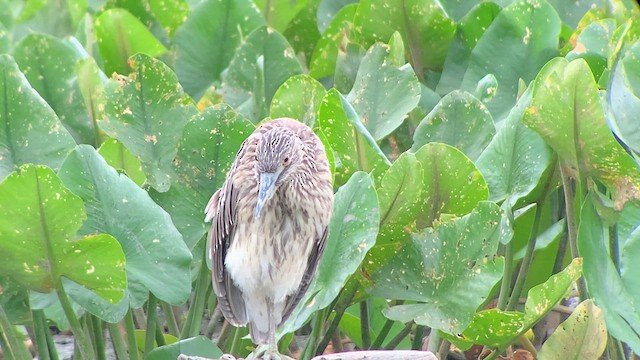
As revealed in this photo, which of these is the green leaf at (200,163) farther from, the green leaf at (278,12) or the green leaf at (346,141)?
the green leaf at (278,12)

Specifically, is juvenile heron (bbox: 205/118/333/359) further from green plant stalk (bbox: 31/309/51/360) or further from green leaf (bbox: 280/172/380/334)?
green plant stalk (bbox: 31/309/51/360)

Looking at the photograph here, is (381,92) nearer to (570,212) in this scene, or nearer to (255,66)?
(255,66)

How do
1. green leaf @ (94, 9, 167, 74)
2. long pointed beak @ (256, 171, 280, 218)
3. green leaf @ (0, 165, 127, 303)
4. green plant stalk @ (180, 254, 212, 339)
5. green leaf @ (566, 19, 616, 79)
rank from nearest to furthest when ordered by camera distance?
green leaf @ (0, 165, 127, 303)
long pointed beak @ (256, 171, 280, 218)
green plant stalk @ (180, 254, 212, 339)
green leaf @ (566, 19, 616, 79)
green leaf @ (94, 9, 167, 74)

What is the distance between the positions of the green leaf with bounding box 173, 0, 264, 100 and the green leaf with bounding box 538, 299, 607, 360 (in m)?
2.25

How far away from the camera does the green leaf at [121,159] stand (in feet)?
14.9

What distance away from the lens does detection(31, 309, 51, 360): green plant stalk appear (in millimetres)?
4316

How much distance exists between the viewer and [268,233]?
4.22 meters

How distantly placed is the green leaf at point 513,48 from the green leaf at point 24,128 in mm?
1726

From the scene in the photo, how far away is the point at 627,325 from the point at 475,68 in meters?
1.48

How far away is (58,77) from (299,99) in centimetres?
104

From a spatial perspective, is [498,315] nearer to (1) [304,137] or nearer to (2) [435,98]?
(1) [304,137]

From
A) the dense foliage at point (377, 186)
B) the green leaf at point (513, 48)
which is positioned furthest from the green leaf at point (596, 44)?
the green leaf at point (513, 48)

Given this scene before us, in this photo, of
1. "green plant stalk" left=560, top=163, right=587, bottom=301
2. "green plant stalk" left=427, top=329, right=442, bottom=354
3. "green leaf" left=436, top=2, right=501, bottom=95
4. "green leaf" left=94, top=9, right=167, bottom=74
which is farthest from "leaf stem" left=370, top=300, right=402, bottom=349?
"green leaf" left=94, top=9, right=167, bottom=74

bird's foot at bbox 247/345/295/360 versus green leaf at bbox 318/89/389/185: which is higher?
green leaf at bbox 318/89/389/185
